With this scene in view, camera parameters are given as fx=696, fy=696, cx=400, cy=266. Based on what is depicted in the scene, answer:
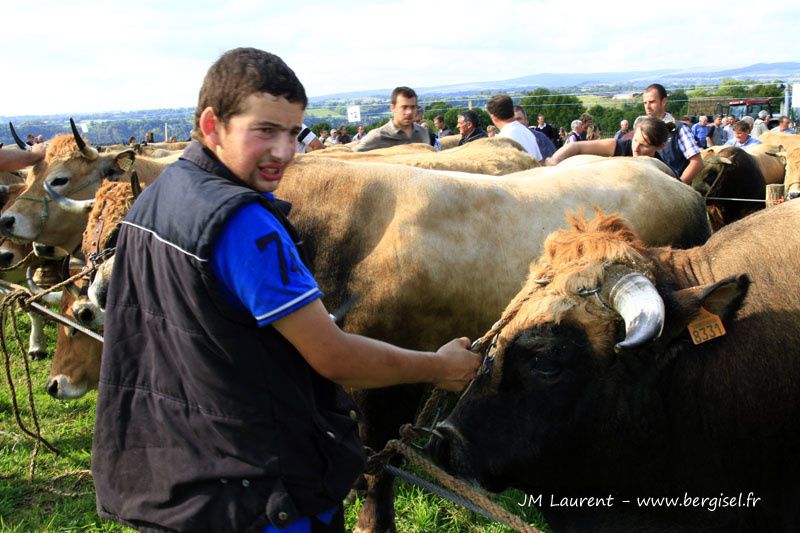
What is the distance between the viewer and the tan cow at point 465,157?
5148mm

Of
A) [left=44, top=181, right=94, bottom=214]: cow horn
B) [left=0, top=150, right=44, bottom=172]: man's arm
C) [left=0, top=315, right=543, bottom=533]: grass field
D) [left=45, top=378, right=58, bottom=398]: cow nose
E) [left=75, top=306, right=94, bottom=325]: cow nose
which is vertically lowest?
[left=0, top=315, right=543, bottom=533]: grass field

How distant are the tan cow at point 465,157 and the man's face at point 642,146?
1122mm

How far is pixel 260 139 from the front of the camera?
188 centimetres

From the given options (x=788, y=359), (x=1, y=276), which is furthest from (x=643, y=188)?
(x=1, y=276)

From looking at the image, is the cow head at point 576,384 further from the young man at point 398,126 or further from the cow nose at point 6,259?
the cow nose at point 6,259

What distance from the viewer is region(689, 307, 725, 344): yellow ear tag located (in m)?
2.22

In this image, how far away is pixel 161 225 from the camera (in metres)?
1.86

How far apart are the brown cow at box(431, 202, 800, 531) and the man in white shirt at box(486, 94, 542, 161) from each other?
5629 mm

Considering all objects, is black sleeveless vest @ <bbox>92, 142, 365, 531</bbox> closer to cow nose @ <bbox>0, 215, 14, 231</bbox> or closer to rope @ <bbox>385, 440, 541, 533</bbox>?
rope @ <bbox>385, 440, 541, 533</bbox>

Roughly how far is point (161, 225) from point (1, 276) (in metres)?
7.45

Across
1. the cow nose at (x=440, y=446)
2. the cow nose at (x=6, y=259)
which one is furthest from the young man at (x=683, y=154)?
the cow nose at (x=6, y=259)

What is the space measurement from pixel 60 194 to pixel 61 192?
0.41 feet

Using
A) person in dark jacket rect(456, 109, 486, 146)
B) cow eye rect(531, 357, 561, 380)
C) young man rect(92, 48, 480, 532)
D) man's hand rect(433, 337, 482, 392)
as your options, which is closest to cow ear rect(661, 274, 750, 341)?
cow eye rect(531, 357, 561, 380)

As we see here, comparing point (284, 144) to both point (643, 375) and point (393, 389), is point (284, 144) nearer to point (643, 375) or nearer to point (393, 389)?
point (643, 375)
